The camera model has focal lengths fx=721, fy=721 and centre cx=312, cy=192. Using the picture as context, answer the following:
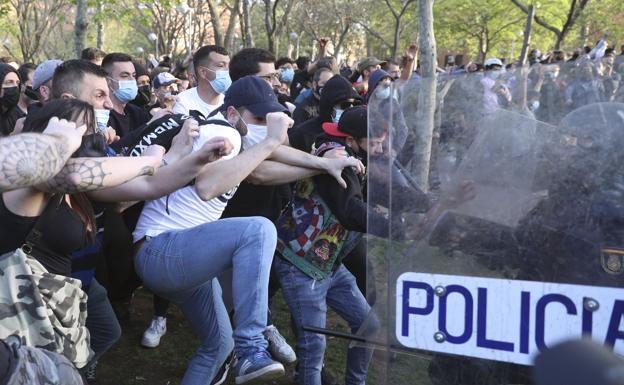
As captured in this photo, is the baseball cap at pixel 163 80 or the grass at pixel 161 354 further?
the baseball cap at pixel 163 80

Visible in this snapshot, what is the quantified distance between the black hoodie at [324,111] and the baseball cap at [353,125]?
1.42 meters

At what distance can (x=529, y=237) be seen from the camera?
82.6 inches

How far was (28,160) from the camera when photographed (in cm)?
217

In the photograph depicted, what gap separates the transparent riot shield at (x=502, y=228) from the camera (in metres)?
2.02

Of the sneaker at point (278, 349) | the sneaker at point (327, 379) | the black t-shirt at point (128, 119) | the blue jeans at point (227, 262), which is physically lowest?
the sneaker at point (327, 379)

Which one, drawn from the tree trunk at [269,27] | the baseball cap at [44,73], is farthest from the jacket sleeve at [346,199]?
the tree trunk at [269,27]

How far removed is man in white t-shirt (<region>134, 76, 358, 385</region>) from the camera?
310 centimetres

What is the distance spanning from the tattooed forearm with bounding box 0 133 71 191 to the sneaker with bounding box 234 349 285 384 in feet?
3.92

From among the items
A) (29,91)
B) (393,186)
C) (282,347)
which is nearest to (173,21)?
(29,91)

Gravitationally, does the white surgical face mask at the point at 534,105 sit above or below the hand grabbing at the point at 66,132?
above

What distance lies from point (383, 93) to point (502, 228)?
564 mm

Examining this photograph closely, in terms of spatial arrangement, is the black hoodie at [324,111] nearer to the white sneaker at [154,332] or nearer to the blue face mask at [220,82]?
the blue face mask at [220,82]

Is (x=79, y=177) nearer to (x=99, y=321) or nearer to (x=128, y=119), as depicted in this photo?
(x=99, y=321)

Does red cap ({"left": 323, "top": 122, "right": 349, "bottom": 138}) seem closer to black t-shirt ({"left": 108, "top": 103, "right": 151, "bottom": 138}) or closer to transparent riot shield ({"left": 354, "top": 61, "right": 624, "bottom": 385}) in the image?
transparent riot shield ({"left": 354, "top": 61, "right": 624, "bottom": 385})
